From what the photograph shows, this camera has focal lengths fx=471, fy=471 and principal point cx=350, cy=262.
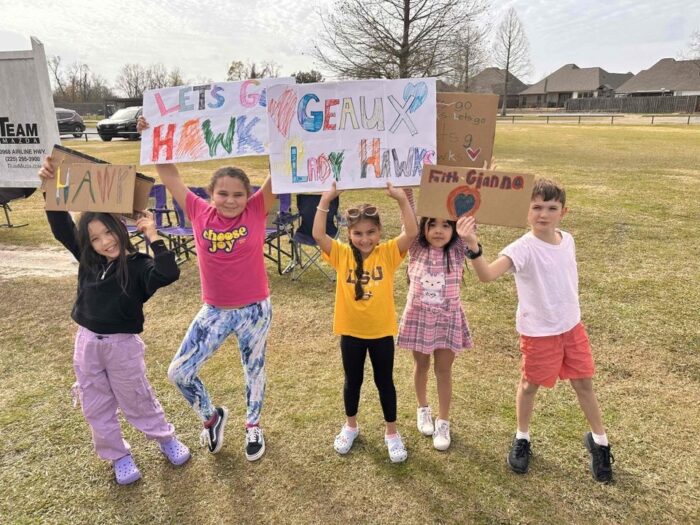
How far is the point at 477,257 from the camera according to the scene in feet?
7.41

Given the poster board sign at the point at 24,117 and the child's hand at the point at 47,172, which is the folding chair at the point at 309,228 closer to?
the poster board sign at the point at 24,117

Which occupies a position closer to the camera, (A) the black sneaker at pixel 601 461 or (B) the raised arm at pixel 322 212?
(B) the raised arm at pixel 322 212

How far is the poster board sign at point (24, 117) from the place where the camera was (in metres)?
3.04

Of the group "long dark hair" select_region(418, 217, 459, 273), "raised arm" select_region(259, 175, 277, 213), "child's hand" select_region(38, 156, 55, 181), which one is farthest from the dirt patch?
"long dark hair" select_region(418, 217, 459, 273)

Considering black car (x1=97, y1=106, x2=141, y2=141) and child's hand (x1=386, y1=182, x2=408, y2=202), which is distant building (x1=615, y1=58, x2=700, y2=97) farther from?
child's hand (x1=386, y1=182, x2=408, y2=202)

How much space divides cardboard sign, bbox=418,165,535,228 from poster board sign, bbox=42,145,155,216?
1.46 m

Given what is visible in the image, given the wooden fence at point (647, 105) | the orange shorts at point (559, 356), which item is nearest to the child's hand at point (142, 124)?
the orange shorts at point (559, 356)

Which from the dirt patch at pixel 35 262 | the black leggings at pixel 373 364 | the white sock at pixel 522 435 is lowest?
the white sock at pixel 522 435

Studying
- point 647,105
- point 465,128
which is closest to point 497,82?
point 647,105

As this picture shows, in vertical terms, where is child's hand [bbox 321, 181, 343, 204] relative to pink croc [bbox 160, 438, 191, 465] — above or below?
above

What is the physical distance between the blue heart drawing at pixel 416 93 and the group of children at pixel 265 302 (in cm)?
45

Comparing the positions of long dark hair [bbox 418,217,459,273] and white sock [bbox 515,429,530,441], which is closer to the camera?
long dark hair [bbox 418,217,459,273]

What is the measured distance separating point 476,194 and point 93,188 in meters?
1.90

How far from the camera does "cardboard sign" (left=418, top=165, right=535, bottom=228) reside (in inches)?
85.5
